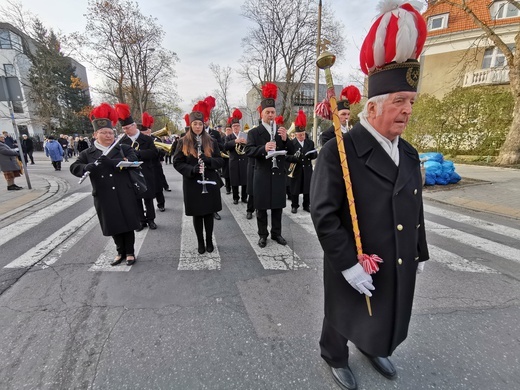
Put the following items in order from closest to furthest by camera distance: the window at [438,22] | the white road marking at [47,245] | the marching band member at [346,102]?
1. the white road marking at [47,245]
2. the marching band member at [346,102]
3. the window at [438,22]

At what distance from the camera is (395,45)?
4.60 feet

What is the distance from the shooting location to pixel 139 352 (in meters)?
2.23

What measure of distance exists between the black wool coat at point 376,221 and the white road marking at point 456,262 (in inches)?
108

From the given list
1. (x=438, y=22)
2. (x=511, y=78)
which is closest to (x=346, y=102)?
(x=511, y=78)

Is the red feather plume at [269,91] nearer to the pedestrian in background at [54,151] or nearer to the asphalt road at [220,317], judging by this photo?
the asphalt road at [220,317]

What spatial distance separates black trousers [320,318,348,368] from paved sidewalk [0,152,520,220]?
6.48 metres

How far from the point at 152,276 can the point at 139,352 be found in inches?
53.3

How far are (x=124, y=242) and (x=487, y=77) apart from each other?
25.0 meters

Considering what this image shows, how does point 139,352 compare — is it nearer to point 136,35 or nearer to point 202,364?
point 202,364

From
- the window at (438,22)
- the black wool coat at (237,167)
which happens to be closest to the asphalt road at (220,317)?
the black wool coat at (237,167)

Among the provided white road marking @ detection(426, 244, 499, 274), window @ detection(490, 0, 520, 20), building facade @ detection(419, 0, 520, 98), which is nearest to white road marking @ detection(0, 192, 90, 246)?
white road marking @ detection(426, 244, 499, 274)

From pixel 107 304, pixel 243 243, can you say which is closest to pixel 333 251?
pixel 107 304

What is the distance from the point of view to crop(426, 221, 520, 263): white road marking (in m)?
4.08

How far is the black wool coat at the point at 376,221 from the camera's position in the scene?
1505 millimetres
